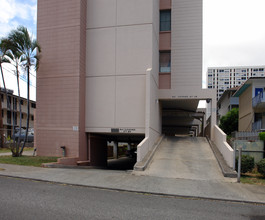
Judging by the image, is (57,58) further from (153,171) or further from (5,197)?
(5,197)

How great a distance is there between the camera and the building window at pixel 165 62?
2091 centimetres

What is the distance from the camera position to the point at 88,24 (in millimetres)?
17922

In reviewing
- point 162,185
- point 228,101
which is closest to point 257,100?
point 162,185

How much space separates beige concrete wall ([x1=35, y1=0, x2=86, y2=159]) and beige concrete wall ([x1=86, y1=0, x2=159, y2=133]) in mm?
750

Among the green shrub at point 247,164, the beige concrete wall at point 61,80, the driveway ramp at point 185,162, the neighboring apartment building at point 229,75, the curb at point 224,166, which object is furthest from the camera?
the neighboring apartment building at point 229,75

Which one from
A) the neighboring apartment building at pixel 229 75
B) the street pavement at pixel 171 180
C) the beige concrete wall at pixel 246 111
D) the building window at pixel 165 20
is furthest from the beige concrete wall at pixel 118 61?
the neighboring apartment building at pixel 229 75

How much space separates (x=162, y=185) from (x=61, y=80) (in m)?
10.6

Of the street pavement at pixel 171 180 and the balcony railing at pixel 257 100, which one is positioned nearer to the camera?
the street pavement at pixel 171 180

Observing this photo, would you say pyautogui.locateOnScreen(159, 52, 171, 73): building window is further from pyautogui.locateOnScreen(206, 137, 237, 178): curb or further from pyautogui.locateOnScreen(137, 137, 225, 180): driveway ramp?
pyautogui.locateOnScreen(206, 137, 237, 178): curb

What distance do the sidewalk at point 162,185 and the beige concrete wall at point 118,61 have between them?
21.2 ft

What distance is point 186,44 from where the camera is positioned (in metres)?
21.0

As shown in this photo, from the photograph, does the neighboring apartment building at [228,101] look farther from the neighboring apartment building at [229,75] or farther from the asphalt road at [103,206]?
the neighboring apartment building at [229,75]

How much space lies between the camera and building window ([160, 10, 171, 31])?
21422 mm

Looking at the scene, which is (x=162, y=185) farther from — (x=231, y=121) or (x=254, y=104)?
(x=231, y=121)
